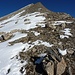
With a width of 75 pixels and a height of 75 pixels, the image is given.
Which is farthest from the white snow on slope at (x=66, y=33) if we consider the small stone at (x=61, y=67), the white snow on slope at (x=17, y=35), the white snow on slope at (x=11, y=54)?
the small stone at (x=61, y=67)

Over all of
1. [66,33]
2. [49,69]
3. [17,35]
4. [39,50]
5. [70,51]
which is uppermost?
[17,35]

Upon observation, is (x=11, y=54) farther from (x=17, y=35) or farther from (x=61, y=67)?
(x=17, y=35)

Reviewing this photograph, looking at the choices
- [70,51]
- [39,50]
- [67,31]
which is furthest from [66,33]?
[39,50]

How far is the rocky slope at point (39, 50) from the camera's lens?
20906 mm

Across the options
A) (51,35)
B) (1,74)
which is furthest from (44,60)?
(51,35)

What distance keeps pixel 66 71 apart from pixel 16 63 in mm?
5105

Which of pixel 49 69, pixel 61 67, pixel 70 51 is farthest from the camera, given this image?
pixel 70 51

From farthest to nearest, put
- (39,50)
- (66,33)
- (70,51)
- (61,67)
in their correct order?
1. (66,33)
2. (39,50)
3. (70,51)
4. (61,67)

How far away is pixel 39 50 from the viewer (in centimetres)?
2394

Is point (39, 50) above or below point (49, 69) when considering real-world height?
above

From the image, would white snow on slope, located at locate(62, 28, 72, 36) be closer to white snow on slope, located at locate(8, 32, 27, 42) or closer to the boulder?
white snow on slope, located at locate(8, 32, 27, 42)

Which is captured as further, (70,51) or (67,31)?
(67,31)

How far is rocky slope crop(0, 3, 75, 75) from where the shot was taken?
20.9 metres

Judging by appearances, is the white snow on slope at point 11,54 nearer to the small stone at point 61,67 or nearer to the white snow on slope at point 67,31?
the small stone at point 61,67
